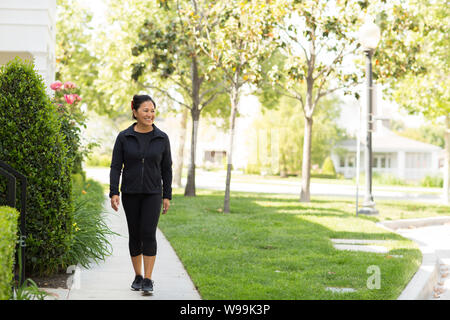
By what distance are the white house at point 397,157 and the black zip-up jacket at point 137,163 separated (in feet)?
158

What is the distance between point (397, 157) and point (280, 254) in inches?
1894

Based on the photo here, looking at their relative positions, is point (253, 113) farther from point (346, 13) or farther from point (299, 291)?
point (299, 291)

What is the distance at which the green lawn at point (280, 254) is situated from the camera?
6.38 metres

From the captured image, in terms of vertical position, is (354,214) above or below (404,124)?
below

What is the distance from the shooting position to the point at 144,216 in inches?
232

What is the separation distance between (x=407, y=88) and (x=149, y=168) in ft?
58.4

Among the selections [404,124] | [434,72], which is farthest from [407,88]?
[404,124]

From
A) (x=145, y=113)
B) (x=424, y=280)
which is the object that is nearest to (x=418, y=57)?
(x=424, y=280)

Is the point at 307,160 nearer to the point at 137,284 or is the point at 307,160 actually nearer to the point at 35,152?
the point at 137,284

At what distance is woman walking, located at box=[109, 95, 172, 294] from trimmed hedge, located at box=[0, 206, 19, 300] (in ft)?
3.97

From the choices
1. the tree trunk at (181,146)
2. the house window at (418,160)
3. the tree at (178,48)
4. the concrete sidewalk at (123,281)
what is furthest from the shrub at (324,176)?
the concrete sidewalk at (123,281)

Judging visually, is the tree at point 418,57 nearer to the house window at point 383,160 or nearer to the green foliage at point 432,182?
the green foliage at point 432,182

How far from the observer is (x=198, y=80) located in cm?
2114
